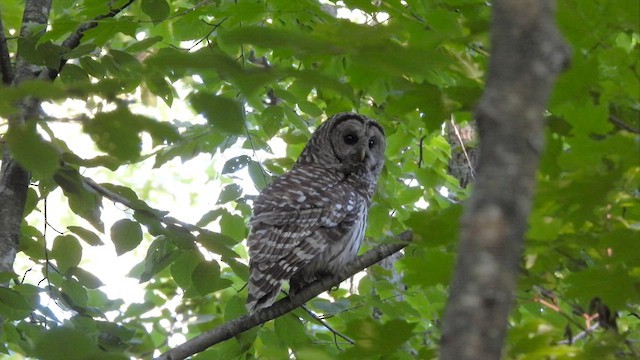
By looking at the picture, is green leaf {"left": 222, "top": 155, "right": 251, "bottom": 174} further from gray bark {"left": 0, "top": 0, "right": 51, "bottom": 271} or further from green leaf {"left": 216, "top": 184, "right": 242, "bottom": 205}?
gray bark {"left": 0, "top": 0, "right": 51, "bottom": 271}

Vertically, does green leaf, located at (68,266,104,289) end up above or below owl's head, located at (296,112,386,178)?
below

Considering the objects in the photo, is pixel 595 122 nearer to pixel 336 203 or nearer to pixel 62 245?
pixel 62 245

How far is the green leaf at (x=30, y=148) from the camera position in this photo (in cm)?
210

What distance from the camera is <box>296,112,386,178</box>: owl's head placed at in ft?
20.4

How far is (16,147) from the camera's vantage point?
82.6 inches

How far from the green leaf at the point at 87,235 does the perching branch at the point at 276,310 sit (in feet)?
2.35

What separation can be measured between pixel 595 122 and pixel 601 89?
8.4 inches

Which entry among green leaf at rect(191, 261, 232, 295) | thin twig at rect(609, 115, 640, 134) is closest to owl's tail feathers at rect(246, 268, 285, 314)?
green leaf at rect(191, 261, 232, 295)

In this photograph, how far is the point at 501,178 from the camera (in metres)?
1.11

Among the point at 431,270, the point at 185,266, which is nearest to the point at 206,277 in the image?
the point at 185,266

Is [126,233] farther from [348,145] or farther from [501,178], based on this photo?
[501,178]

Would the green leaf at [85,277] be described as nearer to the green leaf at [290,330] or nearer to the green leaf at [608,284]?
the green leaf at [290,330]

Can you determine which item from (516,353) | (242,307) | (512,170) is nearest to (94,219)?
(242,307)

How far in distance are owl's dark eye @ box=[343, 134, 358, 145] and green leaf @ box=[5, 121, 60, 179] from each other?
434 centimetres
